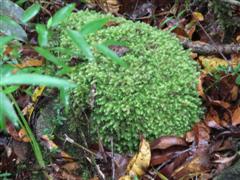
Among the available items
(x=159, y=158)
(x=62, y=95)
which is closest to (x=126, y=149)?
(x=159, y=158)

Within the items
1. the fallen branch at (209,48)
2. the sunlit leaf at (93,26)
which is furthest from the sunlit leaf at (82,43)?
the fallen branch at (209,48)

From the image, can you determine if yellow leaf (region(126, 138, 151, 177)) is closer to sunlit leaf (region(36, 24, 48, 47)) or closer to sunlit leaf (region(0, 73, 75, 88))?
sunlit leaf (region(36, 24, 48, 47))

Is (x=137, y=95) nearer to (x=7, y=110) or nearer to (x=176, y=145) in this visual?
(x=176, y=145)

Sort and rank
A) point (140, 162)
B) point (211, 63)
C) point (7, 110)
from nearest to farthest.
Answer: point (7, 110) < point (140, 162) < point (211, 63)

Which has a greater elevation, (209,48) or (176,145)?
(209,48)

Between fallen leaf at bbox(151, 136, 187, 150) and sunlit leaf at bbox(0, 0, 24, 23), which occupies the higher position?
sunlit leaf at bbox(0, 0, 24, 23)

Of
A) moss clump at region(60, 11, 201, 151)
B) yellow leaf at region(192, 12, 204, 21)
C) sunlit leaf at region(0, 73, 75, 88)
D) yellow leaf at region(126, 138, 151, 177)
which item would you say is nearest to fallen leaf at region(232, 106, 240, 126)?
moss clump at region(60, 11, 201, 151)

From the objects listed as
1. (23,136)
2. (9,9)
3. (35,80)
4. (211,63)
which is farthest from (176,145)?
(35,80)
